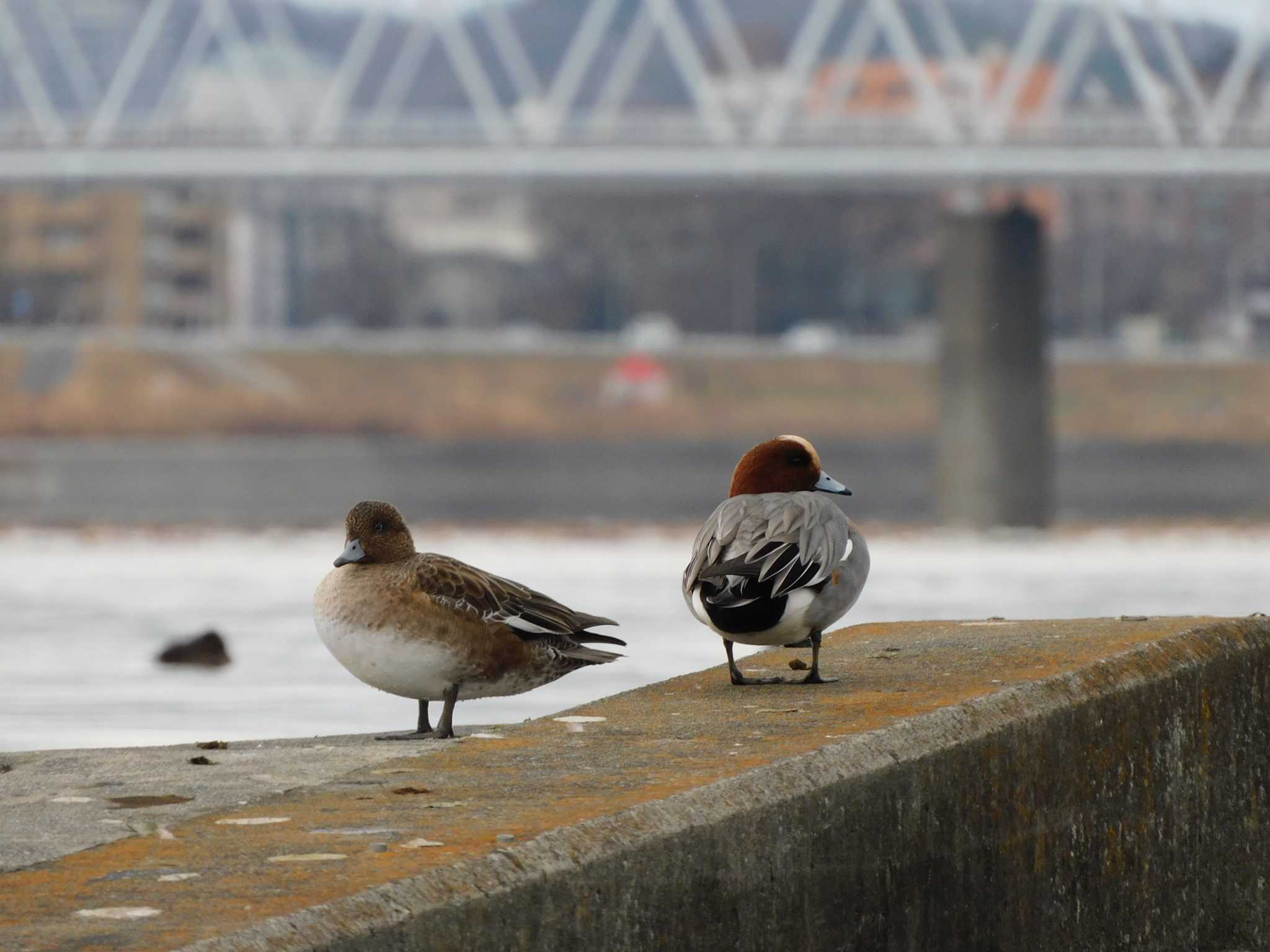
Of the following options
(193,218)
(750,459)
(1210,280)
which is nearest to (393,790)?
(750,459)

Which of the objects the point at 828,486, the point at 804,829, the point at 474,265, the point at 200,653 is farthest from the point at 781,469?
the point at 474,265

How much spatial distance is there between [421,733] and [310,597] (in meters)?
22.1

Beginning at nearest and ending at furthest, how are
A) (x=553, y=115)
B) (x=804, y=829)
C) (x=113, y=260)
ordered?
1. (x=804, y=829)
2. (x=553, y=115)
3. (x=113, y=260)

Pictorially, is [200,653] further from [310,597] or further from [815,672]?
[815,672]

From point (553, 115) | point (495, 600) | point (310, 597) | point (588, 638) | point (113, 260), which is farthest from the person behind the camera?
point (113, 260)

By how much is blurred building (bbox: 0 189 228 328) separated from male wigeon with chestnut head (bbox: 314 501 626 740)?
279ft

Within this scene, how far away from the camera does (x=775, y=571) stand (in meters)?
5.67

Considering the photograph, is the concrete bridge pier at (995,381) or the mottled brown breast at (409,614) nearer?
the mottled brown breast at (409,614)

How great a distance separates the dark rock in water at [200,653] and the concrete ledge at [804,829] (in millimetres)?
12017

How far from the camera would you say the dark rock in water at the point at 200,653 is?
18.0m

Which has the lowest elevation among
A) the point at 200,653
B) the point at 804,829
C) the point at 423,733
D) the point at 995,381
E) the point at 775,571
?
the point at 804,829

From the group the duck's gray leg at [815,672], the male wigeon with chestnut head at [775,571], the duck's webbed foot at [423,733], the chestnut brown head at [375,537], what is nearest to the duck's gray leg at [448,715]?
the duck's webbed foot at [423,733]

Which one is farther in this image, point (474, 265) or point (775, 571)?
point (474, 265)

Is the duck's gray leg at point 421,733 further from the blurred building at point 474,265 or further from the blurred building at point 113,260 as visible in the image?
the blurred building at point 113,260
